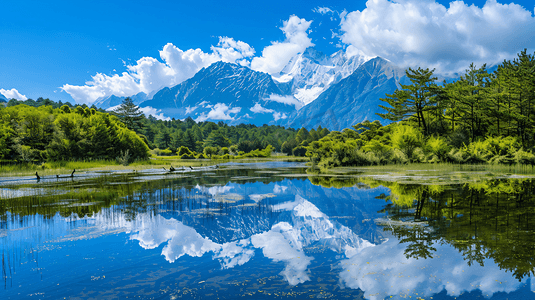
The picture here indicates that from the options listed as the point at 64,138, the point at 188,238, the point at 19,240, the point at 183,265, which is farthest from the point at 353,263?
the point at 64,138

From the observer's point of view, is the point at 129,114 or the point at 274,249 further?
the point at 129,114

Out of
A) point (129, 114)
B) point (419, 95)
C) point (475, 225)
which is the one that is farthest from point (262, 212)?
point (129, 114)

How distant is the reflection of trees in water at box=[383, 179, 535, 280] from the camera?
537 cm

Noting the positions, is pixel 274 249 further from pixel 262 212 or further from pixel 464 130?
pixel 464 130

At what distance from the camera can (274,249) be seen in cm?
648

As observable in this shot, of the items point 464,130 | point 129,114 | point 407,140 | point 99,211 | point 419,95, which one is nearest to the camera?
point 99,211

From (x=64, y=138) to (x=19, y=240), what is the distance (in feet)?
103

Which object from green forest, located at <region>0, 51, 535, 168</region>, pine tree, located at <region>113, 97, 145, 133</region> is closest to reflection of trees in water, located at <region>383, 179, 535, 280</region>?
green forest, located at <region>0, 51, 535, 168</region>

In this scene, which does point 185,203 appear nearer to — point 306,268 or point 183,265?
point 183,265

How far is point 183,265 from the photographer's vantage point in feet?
18.2

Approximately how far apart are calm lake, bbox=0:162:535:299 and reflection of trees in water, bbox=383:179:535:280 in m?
0.03

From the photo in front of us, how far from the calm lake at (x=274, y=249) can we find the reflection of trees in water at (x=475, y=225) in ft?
0.10

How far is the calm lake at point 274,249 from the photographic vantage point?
14.7 feet

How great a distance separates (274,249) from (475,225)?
4.91 metres
